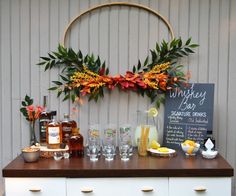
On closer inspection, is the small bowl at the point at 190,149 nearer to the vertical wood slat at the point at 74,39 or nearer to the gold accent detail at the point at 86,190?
the gold accent detail at the point at 86,190

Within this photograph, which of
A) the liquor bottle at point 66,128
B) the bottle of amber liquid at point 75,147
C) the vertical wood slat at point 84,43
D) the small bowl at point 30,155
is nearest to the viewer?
the small bowl at point 30,155

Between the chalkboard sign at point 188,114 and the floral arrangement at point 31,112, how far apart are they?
912 millimetres

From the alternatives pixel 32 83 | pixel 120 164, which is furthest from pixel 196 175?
pixel 32 83

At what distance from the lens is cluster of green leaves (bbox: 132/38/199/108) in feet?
6.81

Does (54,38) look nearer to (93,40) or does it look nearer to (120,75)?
(93,40)

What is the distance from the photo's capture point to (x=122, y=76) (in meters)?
2.07

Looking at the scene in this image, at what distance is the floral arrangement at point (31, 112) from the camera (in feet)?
6.76

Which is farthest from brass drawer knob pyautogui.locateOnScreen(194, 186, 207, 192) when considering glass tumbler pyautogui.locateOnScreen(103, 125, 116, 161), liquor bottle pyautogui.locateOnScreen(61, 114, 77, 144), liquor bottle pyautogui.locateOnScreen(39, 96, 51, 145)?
liquor bottle pyautogui.locateOnScreen(39, 96, 51, 145)

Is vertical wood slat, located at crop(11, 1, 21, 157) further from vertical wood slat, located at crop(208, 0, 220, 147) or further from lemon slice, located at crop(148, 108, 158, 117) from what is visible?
vertical wood slat, located at crop(208, 0, 220, 147)

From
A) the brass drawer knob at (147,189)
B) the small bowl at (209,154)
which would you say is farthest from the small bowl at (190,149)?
the brass drawer knob at (147,189)

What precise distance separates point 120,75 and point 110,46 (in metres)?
0.23

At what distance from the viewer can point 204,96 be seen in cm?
204

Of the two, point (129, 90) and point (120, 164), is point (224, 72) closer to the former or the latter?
point (129, 90)

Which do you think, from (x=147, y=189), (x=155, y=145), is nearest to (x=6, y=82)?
(x=155, y=145)
